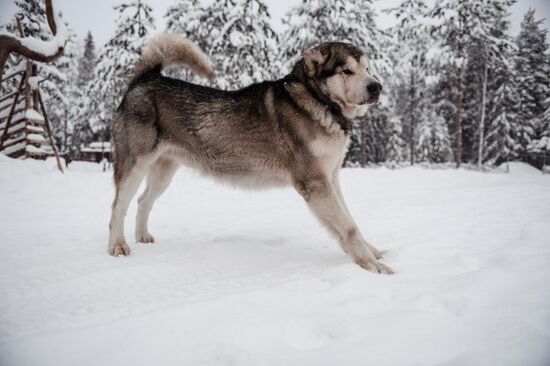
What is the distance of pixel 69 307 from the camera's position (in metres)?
2.18

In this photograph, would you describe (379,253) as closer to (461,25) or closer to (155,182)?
(155,182)

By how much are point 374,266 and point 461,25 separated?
74.0ft

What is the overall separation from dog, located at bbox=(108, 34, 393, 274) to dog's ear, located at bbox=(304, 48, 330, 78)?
0.03ft

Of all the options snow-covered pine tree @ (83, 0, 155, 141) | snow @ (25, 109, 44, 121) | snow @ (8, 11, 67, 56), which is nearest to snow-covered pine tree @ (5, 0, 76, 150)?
snow @ (8, 11, 67, 56)

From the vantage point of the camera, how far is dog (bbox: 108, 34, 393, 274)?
3414 millimetres

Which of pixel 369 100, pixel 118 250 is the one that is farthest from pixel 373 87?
pixel 118 250

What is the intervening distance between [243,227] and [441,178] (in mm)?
8917

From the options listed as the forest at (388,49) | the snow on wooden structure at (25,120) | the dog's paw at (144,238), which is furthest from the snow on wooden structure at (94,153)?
the dog's paw at (144,238)

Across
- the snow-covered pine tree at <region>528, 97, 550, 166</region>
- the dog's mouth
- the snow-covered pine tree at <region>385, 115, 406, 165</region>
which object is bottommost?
the snow-covered pine tree at <region>385, 115, 406, 165</region>

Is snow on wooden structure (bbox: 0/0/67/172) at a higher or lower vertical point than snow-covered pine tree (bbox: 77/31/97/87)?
lower

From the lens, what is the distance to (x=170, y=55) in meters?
4.23

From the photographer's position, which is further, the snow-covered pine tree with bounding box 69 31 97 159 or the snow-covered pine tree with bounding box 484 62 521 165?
the snow-covered pine tree with bounding box 69 31 97 159

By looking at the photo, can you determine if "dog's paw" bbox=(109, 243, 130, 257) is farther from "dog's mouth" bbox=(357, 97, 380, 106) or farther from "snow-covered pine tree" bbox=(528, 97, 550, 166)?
"snow-covered pine tree" bbox=(528, 97, 550, 166)

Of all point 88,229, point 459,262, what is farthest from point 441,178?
point 88,229
